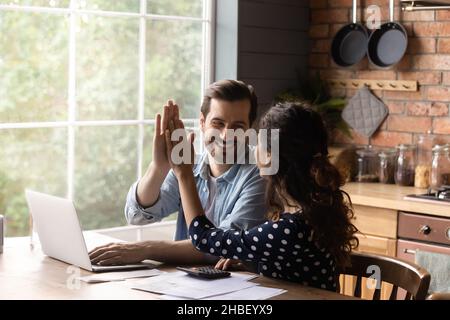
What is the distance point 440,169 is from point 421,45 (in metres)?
0.69

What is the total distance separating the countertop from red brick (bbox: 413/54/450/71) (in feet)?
2.14

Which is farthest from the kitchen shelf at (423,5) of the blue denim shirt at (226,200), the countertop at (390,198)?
the blue denim shirt at (226,200)

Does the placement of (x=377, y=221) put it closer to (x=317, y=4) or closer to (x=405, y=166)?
(x=405, y=166)

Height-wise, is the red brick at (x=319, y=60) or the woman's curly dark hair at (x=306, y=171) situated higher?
the red brick at (x=319, y=60)

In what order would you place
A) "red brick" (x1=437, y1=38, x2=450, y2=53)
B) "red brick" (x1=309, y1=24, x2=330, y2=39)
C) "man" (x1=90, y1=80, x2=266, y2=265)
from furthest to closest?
1. "red brick" (x1=309, y1=24, x2=330, y2=39)
2. "red brick" (x1=437, y1=38, x2=450, y2=53)
3. "man" (x1=90, y1=80, x2=266, y2=265)

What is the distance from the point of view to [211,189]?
9.30 ft

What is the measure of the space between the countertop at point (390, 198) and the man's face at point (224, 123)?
1.22 metres

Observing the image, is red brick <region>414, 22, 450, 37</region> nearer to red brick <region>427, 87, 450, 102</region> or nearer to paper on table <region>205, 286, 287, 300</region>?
red brick <region>427, 87, 450, 102</region>

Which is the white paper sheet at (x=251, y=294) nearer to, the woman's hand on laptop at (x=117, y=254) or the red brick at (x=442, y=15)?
the woman's hand on laptop at (x=117, y=254)

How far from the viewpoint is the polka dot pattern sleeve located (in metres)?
2.21

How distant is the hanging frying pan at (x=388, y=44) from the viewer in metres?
4.26

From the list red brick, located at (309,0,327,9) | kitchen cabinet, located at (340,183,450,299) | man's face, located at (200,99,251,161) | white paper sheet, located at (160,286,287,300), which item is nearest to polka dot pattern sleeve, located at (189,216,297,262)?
white paper sheet, located at (160,286,287,300)

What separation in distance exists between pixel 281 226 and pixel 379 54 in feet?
7.82

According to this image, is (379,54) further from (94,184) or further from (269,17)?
(94,184)
